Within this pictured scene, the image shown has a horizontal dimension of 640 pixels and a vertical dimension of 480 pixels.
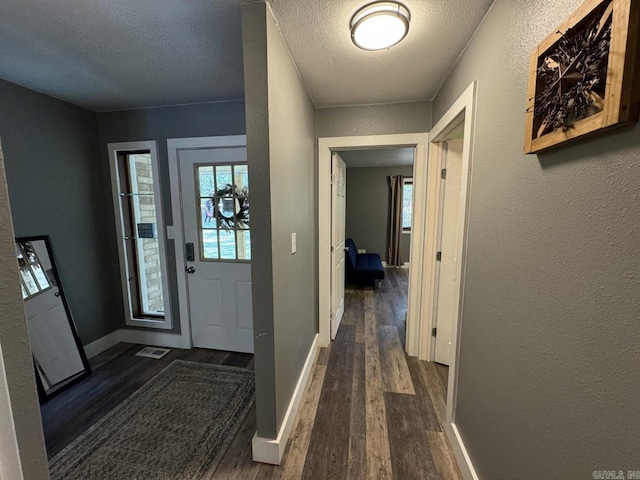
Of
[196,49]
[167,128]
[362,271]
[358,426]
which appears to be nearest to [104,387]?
[358,426]

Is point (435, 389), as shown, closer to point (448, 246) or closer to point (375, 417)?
point (375, 417)

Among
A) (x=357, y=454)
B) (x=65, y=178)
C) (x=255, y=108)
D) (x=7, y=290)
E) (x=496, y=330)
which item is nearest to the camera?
(x=7, y=290)

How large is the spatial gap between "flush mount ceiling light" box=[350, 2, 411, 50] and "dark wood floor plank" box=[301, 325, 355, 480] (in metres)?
2.21

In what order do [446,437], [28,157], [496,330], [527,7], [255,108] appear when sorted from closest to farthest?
[527,7] < [496,330] < [255,108] < [446,437] < [28,157]

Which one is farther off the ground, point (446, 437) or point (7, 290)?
point (7, 290)

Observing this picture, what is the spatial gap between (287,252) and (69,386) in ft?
7.13

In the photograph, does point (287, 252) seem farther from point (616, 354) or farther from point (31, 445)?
point (616, 354)

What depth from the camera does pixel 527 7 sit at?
920 mm

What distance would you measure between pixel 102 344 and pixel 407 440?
2.85 meters

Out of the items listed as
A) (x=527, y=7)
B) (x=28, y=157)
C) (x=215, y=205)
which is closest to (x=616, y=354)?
(x=527, y=7)

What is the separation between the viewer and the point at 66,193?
2.27 m

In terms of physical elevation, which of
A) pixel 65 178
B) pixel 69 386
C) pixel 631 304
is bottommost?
pixel 69 386

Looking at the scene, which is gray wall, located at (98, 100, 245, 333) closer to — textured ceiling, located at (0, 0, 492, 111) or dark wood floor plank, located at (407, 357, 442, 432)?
textured ceiling, located at (0, 0, 492, 111)

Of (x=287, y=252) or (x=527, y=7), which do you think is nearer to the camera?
(x=527, y=7)
